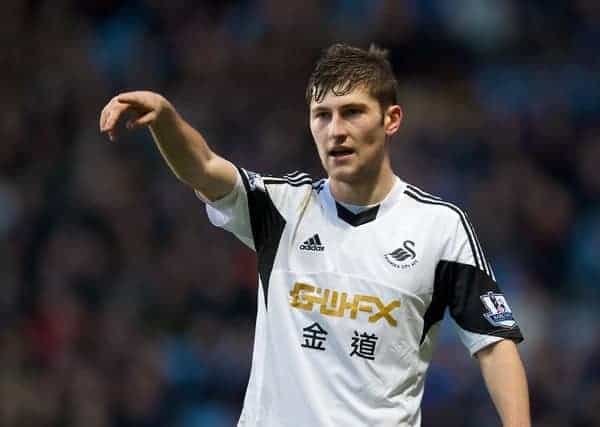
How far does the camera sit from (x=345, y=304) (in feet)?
12.9

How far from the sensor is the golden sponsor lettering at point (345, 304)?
12.9 feet

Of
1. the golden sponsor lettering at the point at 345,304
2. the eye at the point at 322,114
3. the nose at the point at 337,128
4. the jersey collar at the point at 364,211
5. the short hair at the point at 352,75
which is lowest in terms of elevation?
the golden sponsor lettering at the point at 345,304

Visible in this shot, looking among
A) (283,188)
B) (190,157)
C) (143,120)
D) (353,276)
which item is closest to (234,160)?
(283,188)

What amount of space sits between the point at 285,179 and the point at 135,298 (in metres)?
4.87

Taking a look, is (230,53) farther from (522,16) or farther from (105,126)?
(105,126)

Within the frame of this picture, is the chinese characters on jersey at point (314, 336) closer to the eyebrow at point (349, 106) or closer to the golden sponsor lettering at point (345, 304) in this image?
the golden sponsor lettering at point (345, 304)

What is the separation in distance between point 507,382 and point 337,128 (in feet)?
3.39

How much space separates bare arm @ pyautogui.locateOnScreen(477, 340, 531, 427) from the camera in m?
3.85

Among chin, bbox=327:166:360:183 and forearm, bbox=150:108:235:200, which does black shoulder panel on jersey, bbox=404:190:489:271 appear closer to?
chin, bbox=327:166:360:183

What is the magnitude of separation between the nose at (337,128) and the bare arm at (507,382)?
891 mm

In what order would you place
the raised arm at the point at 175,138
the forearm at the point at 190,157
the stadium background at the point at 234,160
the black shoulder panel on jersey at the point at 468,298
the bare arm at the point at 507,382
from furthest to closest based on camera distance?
the stadium background at the point at 234,160, the black shoulder panel on jersey at the point at 468,298, the bare arm at the point at 507,382, the forearm at the point at 190,157, the raised arm at the point at 175,138

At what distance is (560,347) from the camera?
809 centimetres

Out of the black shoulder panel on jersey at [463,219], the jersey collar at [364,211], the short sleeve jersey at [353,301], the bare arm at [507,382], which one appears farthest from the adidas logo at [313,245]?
the bare arm at [507,382]

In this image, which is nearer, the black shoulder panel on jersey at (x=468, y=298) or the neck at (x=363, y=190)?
the black shoulder panel on jersey at (x=468, y=298)
